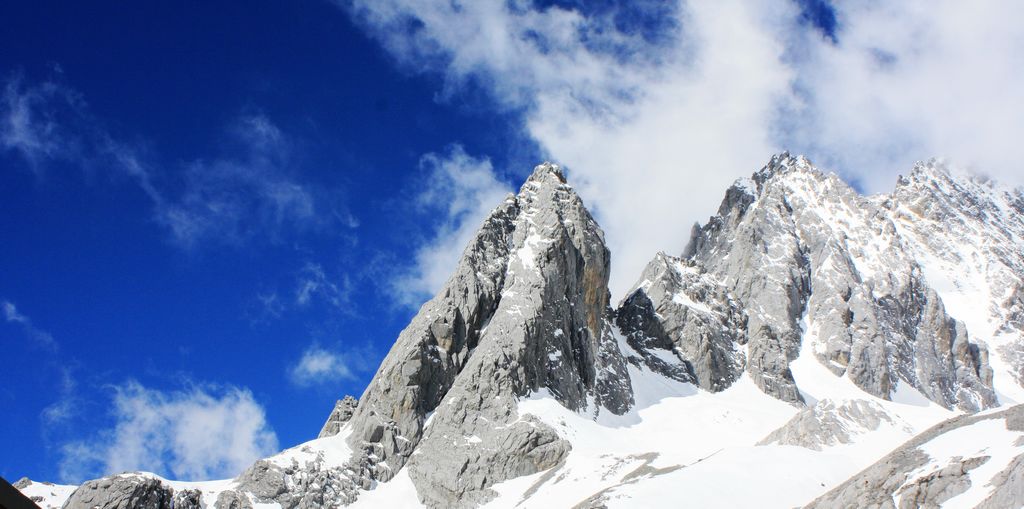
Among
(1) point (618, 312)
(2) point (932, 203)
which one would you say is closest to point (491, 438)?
(1) point (618, 312)

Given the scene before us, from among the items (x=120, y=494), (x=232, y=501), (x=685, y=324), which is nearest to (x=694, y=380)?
(x=685, y=324)

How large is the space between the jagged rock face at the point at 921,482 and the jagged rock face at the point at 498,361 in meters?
47.4

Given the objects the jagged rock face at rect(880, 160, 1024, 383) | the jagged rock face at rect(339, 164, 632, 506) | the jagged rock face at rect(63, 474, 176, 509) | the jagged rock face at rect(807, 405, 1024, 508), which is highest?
the jagged rock face at rect(880, 160, 1024, 383)

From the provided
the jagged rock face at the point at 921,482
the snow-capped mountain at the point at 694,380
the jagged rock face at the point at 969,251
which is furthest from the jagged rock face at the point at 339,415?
the jagged rock face at the point at 969,251

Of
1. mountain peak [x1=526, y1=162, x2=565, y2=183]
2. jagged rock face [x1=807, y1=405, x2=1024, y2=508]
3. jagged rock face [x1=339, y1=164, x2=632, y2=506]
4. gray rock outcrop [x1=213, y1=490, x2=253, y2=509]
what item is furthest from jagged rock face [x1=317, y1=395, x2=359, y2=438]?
jagged rock face [x1=807, y1=405, x2=1024, y2=508]

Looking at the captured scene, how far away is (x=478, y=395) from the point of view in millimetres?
83625

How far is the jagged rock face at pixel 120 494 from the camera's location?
62.7 m

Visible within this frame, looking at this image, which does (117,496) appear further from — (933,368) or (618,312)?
(933,368)

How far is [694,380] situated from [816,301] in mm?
37197

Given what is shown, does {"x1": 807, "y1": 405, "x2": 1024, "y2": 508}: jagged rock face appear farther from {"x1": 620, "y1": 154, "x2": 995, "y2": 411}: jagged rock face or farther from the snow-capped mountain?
{"x1": 620, "y1": 154, "x2": 995, "y2": 411}: jagged rock face

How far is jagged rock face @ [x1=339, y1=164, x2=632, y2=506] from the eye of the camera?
7698 centimetres

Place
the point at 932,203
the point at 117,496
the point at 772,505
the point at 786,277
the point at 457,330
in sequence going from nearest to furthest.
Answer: the point at 772,505 → the point at 117,496 → the point at 457,330 → the point at 786,277 → the point at 932,203

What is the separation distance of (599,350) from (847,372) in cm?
4458

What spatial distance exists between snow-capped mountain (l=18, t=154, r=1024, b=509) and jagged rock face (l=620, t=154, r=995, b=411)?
42 cm
